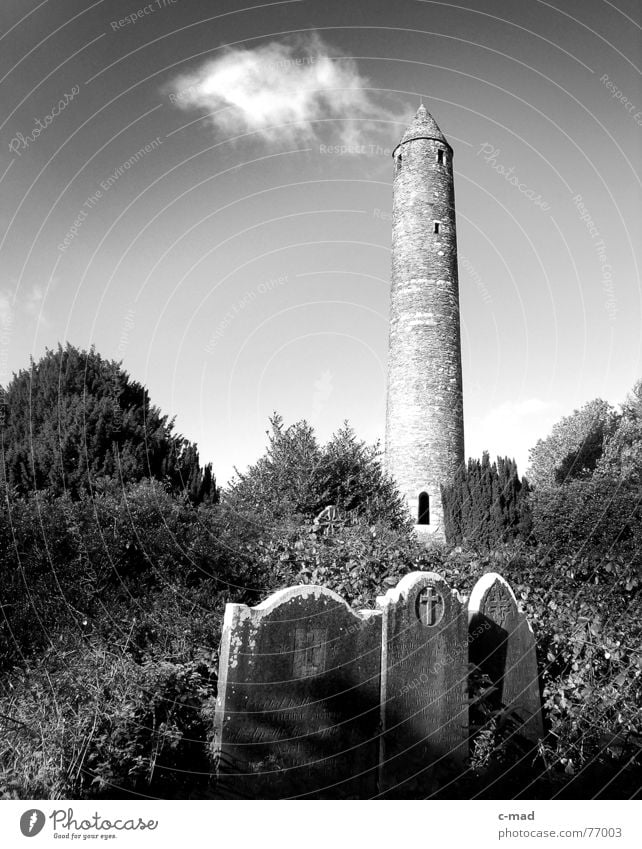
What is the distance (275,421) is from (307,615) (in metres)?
10.8

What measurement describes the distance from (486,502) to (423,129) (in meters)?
14.3

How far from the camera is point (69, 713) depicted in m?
3.78

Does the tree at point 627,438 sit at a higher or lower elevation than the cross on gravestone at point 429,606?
higher

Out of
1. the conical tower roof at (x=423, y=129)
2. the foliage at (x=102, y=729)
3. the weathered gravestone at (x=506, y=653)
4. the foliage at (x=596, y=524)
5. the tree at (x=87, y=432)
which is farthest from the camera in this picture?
the conical tower roof at (x=423, y=129)

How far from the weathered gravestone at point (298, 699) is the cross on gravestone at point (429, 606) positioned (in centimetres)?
37

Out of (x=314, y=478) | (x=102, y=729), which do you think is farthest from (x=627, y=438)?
(x=102, y=729)

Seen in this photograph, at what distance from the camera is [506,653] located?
5.16m

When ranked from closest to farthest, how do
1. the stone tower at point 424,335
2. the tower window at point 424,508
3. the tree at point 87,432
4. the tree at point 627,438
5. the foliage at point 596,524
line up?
1. the foliage at point 596,524
2. the tree at point 87,432
3. the tower window at point 424,508
4. the stone tower at point 424,335
5. the tree at point 627,438

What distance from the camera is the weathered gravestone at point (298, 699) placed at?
398 cm

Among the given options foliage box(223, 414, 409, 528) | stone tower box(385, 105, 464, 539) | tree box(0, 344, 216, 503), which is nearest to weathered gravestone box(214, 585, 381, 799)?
foliage box(223, 414, 409, 528)

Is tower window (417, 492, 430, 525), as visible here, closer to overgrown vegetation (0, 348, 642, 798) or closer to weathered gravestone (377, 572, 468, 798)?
overgrown vegetation (0, 348, 642, 798)

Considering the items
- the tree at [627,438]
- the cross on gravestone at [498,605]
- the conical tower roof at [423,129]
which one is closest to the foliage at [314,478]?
the cross on gravestone at [498,605]

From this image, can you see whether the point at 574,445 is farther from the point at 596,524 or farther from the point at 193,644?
the point at 193,644

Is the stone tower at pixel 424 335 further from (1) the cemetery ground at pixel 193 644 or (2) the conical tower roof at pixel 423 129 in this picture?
(1) the cemetery ground at pixel 193 644
